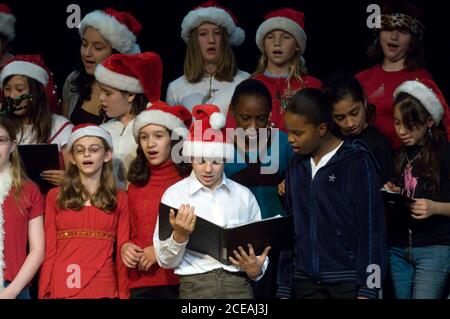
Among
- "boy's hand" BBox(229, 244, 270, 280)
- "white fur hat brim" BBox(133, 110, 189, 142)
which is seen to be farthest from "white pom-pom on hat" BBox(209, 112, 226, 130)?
"boy's hand" BBox(229, 244, 270, 280)

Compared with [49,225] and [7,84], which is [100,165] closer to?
[49,225]

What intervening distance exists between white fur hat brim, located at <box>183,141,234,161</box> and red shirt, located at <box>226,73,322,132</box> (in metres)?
0.63

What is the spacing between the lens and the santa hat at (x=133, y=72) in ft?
15.0

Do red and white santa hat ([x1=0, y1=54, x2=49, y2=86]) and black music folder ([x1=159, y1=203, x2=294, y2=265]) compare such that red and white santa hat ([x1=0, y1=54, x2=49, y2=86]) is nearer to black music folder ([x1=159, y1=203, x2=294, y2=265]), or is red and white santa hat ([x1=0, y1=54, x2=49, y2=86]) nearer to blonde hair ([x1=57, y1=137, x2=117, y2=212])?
blonde hair ([x1=57, y1=137, x2=117, y2=212])

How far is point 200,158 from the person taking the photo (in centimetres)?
386

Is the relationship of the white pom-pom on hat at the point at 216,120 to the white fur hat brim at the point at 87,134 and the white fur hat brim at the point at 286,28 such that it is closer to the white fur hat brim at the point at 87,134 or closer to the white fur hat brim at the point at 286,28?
the white fur hat brim at the point at 87,134

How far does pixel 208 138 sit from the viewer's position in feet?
12.9

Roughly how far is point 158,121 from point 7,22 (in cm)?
135

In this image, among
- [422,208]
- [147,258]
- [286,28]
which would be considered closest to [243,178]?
[147,258]

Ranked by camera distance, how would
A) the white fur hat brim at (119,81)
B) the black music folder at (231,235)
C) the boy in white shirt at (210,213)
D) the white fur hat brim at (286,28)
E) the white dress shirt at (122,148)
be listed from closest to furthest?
the black music folder at (231,235)
the boy in white shirt at (210,213)
the white dress shirt at (122,148)
the white fur hat brim at (119,81)
the white fur hat brim at (286,28)

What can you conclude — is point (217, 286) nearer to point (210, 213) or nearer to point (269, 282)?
point (210, 213)

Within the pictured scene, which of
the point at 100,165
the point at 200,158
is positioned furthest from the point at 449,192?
the point at 100,165

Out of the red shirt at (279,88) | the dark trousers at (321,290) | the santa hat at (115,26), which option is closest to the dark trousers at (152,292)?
the dark trousers at (321,290)

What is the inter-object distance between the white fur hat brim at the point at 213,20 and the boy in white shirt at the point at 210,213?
3.58 feet
